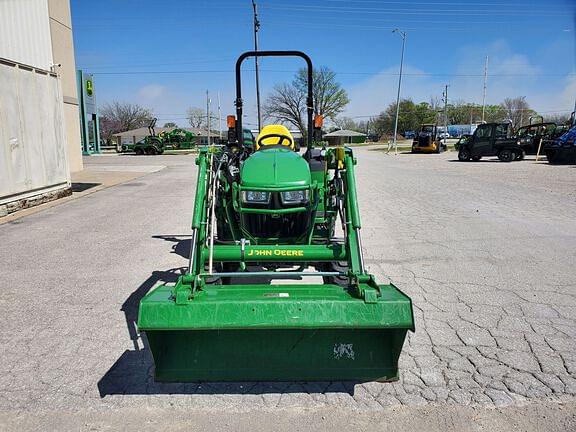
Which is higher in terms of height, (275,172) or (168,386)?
(275,172)

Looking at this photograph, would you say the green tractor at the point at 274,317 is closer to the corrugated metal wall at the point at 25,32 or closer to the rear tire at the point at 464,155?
the corrugated metal wall at the point at 25,32

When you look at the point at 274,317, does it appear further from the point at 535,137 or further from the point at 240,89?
the point at 535,137

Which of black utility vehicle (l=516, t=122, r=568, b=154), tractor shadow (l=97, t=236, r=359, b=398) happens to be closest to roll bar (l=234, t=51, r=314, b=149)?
tractor shadow (l=97, t=236, r=359, b=398)

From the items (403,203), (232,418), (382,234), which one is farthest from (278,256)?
(403,203)

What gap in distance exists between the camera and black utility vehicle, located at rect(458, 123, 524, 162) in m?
23.0

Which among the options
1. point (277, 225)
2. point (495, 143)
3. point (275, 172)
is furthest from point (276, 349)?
point (495, 143)

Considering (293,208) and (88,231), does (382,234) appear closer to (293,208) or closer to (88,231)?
(293,208)

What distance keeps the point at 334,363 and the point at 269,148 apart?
225 cm

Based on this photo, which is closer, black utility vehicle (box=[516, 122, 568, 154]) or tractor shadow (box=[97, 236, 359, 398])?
tractor shadow (box=[97, 236, 359, 398])

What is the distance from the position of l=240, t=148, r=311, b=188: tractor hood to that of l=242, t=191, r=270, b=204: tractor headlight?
58 millimetres

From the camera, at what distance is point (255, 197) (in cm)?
360

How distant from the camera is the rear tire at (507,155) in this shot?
75.6ft

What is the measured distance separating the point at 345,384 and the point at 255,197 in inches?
62.1

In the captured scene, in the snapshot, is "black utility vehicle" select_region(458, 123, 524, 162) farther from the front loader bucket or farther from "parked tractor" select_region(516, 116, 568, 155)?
the front loader bucket
